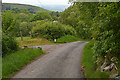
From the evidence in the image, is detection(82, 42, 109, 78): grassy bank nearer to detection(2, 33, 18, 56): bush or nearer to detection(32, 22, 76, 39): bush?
detection(2, 33, 18, 56): bush

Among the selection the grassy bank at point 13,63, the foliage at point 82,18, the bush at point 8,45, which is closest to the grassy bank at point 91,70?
the foliage at point 82,18

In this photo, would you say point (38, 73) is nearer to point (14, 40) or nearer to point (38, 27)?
point (14, 40)

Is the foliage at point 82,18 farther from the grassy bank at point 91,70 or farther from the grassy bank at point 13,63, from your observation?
the grassy bank at point 13,63

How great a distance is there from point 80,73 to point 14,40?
778cm

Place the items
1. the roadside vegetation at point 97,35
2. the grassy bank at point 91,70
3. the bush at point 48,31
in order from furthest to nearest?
the bush at point 48,31, the roadside vegetation at point 97,35, the grassy bank at point 91,70

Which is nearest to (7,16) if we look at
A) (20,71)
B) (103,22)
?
(20,71)

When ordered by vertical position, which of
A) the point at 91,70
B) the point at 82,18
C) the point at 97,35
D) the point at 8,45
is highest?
the point at 82,18

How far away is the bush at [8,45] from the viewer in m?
11.6

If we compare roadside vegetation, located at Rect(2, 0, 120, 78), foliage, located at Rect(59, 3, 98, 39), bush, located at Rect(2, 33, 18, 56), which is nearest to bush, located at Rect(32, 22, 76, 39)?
roadside vegetation, located at Rect(2, 0, 120, 78)

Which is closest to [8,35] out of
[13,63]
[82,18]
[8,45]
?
[8,45]

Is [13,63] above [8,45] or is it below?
below

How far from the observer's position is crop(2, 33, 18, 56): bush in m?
11.6

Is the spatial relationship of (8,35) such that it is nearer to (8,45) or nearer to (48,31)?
(8,45)

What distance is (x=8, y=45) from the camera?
41.5 feet
